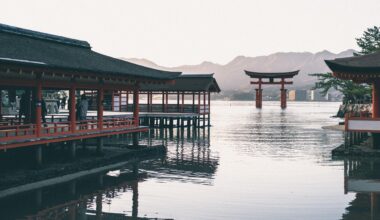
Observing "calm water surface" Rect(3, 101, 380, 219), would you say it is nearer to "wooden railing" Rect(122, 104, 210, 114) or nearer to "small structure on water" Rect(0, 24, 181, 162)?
"small structure on water" Rect(0, 24, 181, 162)

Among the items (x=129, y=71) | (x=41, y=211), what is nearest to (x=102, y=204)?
(x=41, y=211)

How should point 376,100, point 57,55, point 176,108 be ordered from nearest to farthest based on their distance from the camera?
point 57,55
point 376,100
point 176,108

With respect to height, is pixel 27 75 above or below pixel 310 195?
above

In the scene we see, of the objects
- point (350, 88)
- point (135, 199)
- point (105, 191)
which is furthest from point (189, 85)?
point (135, 199)

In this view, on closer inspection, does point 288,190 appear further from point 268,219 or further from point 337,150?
point 337,150

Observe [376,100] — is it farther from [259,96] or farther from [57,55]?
[259,96]

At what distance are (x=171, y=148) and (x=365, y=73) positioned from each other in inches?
556

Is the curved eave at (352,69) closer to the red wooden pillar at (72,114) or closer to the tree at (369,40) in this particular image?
the red wooden pillar at (72,114)

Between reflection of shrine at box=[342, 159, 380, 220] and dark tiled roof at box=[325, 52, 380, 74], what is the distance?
5.38m

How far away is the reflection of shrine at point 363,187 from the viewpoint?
52.3ft

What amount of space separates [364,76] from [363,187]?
36.5 ft

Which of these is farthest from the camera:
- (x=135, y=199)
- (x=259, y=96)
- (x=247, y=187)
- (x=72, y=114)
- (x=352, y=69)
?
(x=259, y=96)

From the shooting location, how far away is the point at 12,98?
41.4 meters

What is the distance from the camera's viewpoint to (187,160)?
93.8 feet
